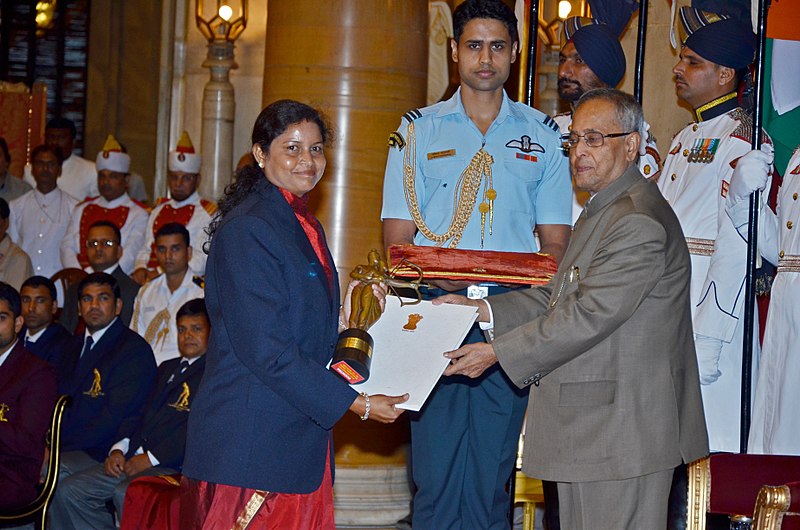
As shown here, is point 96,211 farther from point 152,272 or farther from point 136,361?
point 136,361

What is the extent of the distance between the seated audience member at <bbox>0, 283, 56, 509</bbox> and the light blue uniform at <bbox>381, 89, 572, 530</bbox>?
2.26 meters

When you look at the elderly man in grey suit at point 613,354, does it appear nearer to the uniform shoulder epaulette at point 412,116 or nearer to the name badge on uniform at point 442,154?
the name badge on uniform at point 442,154

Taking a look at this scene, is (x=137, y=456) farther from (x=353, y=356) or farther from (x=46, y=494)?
(x=353, y=356)

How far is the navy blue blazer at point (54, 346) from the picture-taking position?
6660mm

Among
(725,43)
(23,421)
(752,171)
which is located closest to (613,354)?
(752,171)

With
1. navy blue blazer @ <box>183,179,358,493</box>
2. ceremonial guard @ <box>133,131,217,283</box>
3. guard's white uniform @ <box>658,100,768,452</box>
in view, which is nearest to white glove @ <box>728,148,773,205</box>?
guard's white uniform @ <box>658,100,768,452</box>

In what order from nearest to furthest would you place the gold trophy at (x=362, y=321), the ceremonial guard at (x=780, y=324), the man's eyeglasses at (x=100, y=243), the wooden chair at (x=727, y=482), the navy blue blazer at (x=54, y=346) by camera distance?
the gold trophy at (x=362, y=321)
the wooden chair at (x=727, y=482)
the ceremonial guard at (x=780, y=324)
the navy blue blazer at (x=54, y=346)
the man's eyeglasses at (x=100, y=243)

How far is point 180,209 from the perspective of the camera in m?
8.40

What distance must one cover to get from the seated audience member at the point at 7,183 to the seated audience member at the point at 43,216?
0.72 ft

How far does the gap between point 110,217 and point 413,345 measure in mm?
5384

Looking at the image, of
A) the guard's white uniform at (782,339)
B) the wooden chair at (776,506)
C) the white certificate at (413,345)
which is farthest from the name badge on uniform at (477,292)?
the guard's white uniform at (782,339)

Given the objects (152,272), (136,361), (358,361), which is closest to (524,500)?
(358,361)

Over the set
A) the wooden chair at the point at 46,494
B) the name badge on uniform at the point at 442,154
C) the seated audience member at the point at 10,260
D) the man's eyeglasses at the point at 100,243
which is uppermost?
the name badge on uniform at the point at 442,154

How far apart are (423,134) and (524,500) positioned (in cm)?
158
